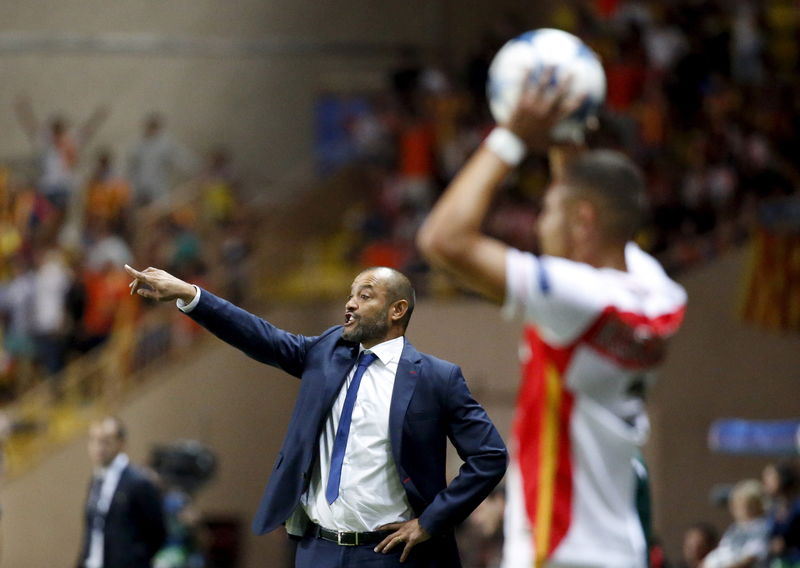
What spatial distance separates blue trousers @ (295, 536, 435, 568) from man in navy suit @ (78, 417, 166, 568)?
3.29 metres

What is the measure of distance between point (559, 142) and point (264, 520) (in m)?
2.41

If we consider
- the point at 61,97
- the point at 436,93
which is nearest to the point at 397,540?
the point at 436,93

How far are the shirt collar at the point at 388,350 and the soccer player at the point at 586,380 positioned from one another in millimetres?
1935

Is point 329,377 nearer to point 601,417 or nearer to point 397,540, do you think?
point 397,540

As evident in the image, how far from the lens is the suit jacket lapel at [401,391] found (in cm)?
591

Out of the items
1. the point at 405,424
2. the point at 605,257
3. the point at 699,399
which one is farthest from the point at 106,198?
the point at 605,257

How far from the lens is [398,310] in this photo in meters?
6.09

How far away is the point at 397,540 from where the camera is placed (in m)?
5.80

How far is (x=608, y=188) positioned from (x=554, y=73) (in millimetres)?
362

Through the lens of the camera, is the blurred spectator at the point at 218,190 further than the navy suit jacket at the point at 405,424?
Yes

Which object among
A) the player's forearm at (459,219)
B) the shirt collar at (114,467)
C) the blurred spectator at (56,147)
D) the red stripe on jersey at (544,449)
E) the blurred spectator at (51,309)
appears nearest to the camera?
the player's forearm at (459,219)

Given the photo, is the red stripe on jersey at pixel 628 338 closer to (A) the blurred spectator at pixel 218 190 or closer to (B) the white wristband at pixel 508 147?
(B) the white wristband at pixel 508 147

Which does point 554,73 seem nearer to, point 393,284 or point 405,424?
point 393,284

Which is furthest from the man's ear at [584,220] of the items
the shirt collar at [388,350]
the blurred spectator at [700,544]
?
the blurred spectator at [700,544]
